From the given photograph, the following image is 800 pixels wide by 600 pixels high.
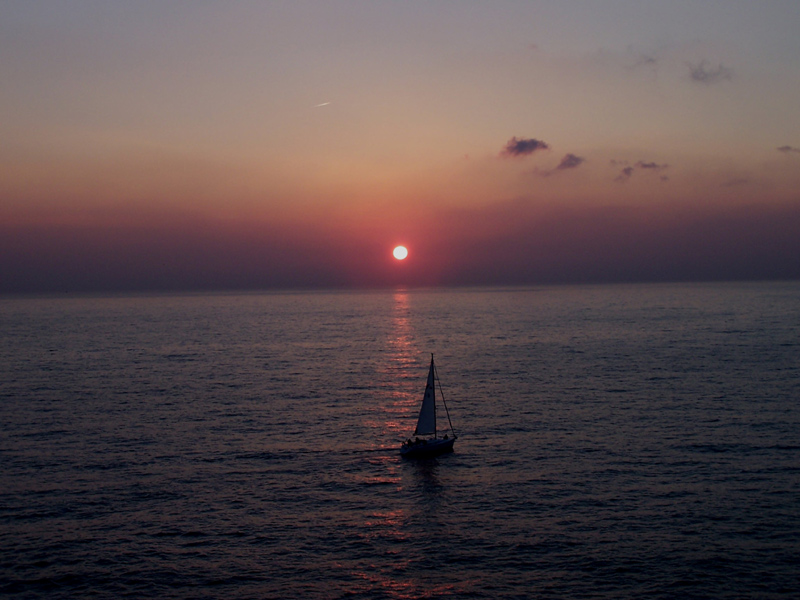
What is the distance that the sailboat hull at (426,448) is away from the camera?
74250 mm

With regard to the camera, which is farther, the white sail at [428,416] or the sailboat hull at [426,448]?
the white sail at [428,416]

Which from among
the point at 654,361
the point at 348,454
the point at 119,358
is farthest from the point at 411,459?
the point at 119,358

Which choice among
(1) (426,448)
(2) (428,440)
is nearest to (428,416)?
(2) (428,440)

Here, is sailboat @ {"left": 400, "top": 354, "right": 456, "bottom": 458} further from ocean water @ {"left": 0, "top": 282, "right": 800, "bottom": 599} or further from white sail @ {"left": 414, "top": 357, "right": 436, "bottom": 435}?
ocean water @ {"left": 0, "top": 282, "right": 800, "bottom": 599}

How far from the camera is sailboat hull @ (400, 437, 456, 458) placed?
74250mm

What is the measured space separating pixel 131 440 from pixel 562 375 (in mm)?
81837

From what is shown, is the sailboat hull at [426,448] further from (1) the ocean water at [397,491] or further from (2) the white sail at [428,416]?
(2) the white sail at [428,416]

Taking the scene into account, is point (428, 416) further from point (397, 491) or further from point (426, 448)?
point (397, 491)

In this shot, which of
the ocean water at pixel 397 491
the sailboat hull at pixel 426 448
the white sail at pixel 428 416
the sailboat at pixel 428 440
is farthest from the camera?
the white sail at pixel 428 416

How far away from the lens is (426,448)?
7425 cm

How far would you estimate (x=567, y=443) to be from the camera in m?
77.9

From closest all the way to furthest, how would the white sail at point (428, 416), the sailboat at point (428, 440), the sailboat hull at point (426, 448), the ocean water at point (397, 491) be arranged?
1. the ocean water at point (397, 491)
2. the sailboat hull at point (426, 448)
3. the sailboat at point (428, 440)
4. the white sail at point (428, 416)

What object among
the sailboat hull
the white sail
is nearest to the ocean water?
the sailboat hull

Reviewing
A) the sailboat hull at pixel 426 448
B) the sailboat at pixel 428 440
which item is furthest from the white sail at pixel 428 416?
the sailboat hull at pixel 426 448
